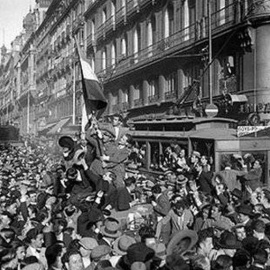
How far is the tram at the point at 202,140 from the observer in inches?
509

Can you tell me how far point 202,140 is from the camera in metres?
13.8

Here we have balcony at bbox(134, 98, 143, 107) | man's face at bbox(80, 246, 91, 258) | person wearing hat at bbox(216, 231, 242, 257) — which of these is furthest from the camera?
balcony at bbox(134, 98, 143, 107)

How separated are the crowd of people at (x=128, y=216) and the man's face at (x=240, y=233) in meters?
0.01

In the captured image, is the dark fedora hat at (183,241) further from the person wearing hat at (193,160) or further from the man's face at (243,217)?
the person wearing hat at (193,160)

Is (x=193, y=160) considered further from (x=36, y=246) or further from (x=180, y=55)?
(x=180, y=55)

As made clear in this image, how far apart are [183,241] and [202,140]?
6900 mm

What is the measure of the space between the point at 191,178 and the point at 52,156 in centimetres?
1206

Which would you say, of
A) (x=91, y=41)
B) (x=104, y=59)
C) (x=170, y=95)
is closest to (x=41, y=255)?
(x=170, y=95)

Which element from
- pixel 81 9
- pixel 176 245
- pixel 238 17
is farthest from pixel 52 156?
pixel 81 9

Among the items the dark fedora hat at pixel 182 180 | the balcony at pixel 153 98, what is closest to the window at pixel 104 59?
the balcony at pixel 153 98

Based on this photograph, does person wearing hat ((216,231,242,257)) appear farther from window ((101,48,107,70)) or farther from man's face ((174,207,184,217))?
window ((101,48,107,70))

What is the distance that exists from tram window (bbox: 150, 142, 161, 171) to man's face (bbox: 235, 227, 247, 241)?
8.17m

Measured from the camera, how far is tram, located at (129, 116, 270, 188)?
12.9 metres

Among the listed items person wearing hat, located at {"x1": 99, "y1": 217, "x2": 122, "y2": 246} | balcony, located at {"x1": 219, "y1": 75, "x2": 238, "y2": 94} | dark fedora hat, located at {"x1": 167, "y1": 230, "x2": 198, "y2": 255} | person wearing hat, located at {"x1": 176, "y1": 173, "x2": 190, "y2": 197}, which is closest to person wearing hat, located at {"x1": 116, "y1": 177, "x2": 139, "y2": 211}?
person wearing hat, located at {"x1": 176, "y1": 173, "x2": 190, "y2": 197}
